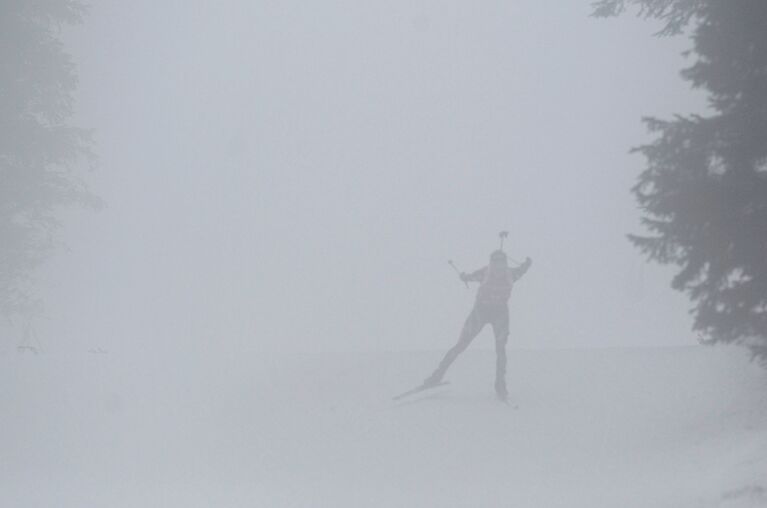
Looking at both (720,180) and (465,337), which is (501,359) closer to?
(465,337)

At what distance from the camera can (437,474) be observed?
35.0 ft

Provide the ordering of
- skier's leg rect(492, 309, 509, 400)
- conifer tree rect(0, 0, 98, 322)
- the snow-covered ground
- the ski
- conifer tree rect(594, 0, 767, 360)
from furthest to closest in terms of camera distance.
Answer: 1. conifer tree rect(0, 0, 98, 322)
2. the ski
3. skier's leg rect(492, 309, 509, 400)
4. the snow-covered ground
5. conifer tree rect(594, 0, 767, 360)

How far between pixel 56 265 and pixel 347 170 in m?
161

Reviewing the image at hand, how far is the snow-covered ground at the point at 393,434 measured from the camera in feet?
31.4

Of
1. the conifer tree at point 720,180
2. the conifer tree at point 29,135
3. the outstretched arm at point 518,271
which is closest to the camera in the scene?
the conifer tree at point 720,180

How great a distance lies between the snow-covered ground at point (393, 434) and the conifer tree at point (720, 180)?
189 centimetres

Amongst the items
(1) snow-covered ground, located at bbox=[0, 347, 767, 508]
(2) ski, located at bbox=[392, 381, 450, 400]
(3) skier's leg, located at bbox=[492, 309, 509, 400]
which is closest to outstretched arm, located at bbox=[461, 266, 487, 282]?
(3) skier's leg, located at bbox=[492, 309, 509, 400]

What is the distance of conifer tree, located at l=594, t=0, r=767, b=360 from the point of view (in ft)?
24.1

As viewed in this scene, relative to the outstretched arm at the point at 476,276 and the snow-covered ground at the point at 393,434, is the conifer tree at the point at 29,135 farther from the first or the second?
the outstretched arm at the point at 476,276

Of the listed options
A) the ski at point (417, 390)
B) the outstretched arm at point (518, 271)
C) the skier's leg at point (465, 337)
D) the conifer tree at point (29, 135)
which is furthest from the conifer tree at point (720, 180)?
the conifer tree at point (29, 135)

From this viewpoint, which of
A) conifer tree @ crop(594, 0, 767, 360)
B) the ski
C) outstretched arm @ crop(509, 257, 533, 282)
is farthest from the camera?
the ski

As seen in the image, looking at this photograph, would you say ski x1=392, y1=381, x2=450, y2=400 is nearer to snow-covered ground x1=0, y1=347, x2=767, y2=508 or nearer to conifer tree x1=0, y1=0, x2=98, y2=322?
snow-covered ground x1=0, y1=347, x2=767, y2=508

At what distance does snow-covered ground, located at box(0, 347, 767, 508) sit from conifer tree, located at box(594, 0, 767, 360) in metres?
1.89

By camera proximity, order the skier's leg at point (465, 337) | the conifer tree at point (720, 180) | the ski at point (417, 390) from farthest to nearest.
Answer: the ski at point (417, 390), the skier's leg at point (465, 337), the conifer tree at point (720, 180)
